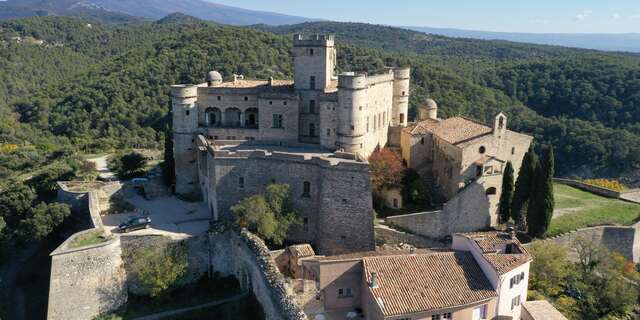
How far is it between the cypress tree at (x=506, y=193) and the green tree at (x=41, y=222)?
27.7m

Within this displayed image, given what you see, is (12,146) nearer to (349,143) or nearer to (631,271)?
(349,143)

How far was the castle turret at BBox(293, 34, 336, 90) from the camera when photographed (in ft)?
119

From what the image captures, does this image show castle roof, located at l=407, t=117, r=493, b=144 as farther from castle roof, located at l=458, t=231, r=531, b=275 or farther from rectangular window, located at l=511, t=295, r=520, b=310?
rectangular window, located at l=511, t=295, r=520, b=310

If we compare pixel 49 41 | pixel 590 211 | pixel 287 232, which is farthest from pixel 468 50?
pixel 287 232

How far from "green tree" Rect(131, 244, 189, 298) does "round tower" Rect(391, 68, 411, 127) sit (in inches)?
801

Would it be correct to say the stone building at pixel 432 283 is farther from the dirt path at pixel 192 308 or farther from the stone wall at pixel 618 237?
the stone wall at pixel 618 237

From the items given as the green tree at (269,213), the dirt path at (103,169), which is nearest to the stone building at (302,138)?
the green tree at (269,213)

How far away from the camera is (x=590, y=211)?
36.9m

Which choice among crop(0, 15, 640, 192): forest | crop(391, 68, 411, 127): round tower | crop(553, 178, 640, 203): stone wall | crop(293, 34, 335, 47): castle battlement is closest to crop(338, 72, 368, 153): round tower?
crop(293, 34, 335, 47): castle battlement

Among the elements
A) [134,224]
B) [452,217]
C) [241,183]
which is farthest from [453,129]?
[134,224]

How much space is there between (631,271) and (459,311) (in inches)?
663

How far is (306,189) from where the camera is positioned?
30297 millimetres

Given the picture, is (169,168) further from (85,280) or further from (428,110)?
(428,110)

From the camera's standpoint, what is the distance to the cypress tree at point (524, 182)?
31641 mm
